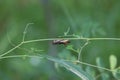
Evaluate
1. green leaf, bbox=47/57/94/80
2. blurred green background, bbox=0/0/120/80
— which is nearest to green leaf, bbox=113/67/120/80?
green leaf, bbox=47/57/94/80

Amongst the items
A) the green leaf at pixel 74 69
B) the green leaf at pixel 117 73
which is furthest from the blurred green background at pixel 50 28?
the green leaf at pixel 74 69

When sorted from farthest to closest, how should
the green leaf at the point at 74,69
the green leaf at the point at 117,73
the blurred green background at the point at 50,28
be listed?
the blurred green background at the point at 50,28, the green leaf at the point at 117,73, the green leaf at the point at 74,69

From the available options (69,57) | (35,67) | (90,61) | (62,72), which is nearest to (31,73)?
(35,67)

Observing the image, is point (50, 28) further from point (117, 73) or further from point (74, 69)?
point (74, 69)

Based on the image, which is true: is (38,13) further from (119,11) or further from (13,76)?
(13,76)

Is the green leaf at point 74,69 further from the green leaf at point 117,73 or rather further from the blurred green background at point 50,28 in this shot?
the blurred green background at point 50,28

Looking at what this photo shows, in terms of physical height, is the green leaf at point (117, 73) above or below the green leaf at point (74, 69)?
below

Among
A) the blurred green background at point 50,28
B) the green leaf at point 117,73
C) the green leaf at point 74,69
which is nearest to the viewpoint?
the green leaf at point 74,69

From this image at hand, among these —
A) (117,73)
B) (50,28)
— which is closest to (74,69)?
(117,73)
